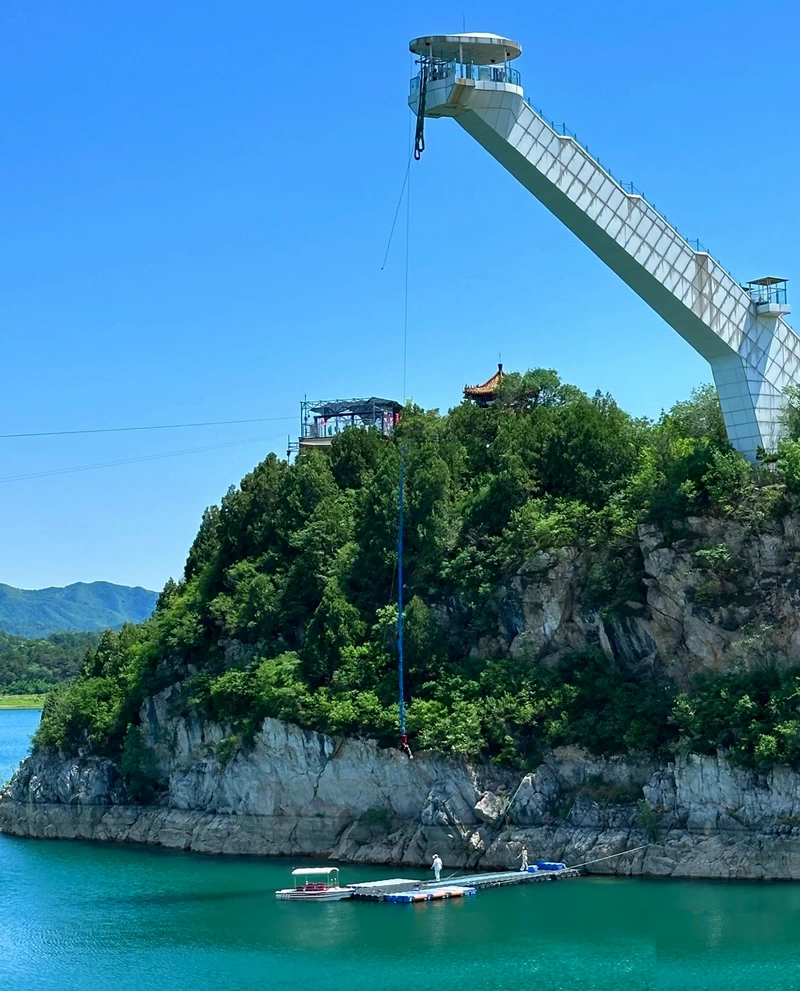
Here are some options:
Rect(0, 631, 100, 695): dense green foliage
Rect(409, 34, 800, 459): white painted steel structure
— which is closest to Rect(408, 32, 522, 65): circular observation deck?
Rect(409, 34, 800, 459): white painted steel structure

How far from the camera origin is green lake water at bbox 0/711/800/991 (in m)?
31.7

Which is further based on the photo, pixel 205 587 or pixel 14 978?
pixel 205 587

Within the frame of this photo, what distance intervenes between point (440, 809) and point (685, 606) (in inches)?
351

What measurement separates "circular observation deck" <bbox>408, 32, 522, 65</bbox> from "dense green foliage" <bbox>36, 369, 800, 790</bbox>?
12499 mm

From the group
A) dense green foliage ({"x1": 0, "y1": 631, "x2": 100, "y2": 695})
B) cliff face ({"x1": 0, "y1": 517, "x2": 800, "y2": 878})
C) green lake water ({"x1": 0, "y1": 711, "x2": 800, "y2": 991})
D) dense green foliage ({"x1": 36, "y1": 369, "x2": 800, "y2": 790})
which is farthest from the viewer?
dense green foliage ({"x1": 0, "y1": 631, "x2": 100, "y2": 695})

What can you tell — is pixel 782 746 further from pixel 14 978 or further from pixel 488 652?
pixel 14 978

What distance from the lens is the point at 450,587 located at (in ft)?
161

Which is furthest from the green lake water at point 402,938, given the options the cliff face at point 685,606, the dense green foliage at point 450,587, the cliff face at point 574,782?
the cliff face at point 685,606

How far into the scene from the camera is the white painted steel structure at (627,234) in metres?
41.7

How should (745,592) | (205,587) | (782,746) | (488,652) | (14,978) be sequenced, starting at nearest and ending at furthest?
(14,978), (782,746), (745,592), (488,652), (205,587)

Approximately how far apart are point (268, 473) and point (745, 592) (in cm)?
2066

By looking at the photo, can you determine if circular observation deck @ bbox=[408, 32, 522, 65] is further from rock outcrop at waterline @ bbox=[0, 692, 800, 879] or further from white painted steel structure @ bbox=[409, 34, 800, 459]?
rock outcrop at waterline @ bbox=[0, 692, 800, 879]

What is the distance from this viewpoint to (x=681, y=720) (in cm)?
4153

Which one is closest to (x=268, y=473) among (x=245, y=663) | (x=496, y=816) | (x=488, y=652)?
(x=245, y=663)
